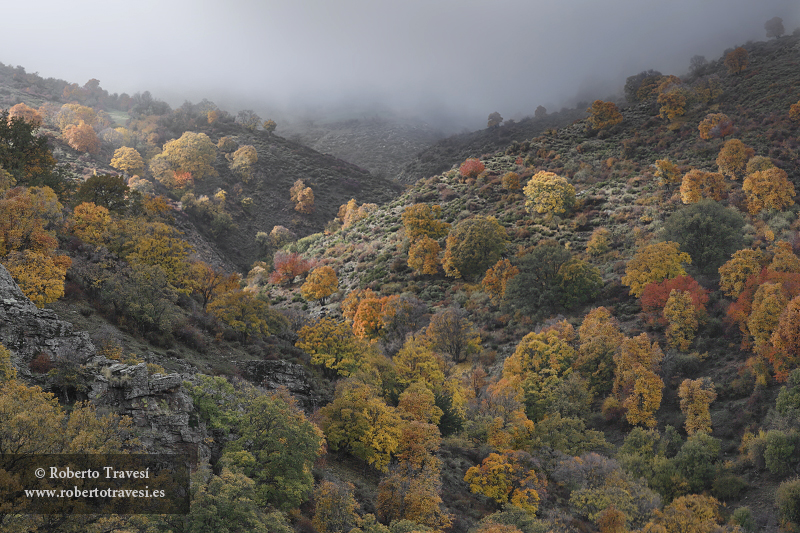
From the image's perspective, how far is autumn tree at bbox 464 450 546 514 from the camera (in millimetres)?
39000

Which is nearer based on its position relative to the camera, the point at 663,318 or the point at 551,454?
the point at 551,454

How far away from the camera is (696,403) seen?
4850 centimetres

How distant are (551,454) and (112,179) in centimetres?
5771

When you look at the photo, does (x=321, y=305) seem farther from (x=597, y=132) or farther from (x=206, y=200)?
(x=597, y=132)

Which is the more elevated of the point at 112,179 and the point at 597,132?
the point at 597,132

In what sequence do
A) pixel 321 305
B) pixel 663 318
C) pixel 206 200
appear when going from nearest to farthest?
pixel 663 318 → pixel 321 305 → pixel 206 200

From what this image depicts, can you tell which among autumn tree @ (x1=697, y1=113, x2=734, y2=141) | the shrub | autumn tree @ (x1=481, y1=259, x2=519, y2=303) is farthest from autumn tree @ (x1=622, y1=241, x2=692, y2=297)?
autumn tree @ (x1=697, y1=113, x2=734, y2=141)

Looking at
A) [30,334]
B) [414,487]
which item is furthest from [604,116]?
[30,334]

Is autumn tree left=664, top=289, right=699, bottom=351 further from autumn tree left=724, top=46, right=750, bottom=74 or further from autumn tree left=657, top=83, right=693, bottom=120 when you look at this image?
autumn tree left=724, top=46, right=750, bottom=74

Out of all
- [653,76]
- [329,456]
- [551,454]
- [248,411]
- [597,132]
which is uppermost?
[653,76]

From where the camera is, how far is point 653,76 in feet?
525

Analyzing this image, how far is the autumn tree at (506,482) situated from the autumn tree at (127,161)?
110 m

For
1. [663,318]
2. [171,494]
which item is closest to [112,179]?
[171,494]

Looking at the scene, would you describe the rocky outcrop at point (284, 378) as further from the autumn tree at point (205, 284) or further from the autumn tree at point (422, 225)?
the autumn tree at point (422, 225)
